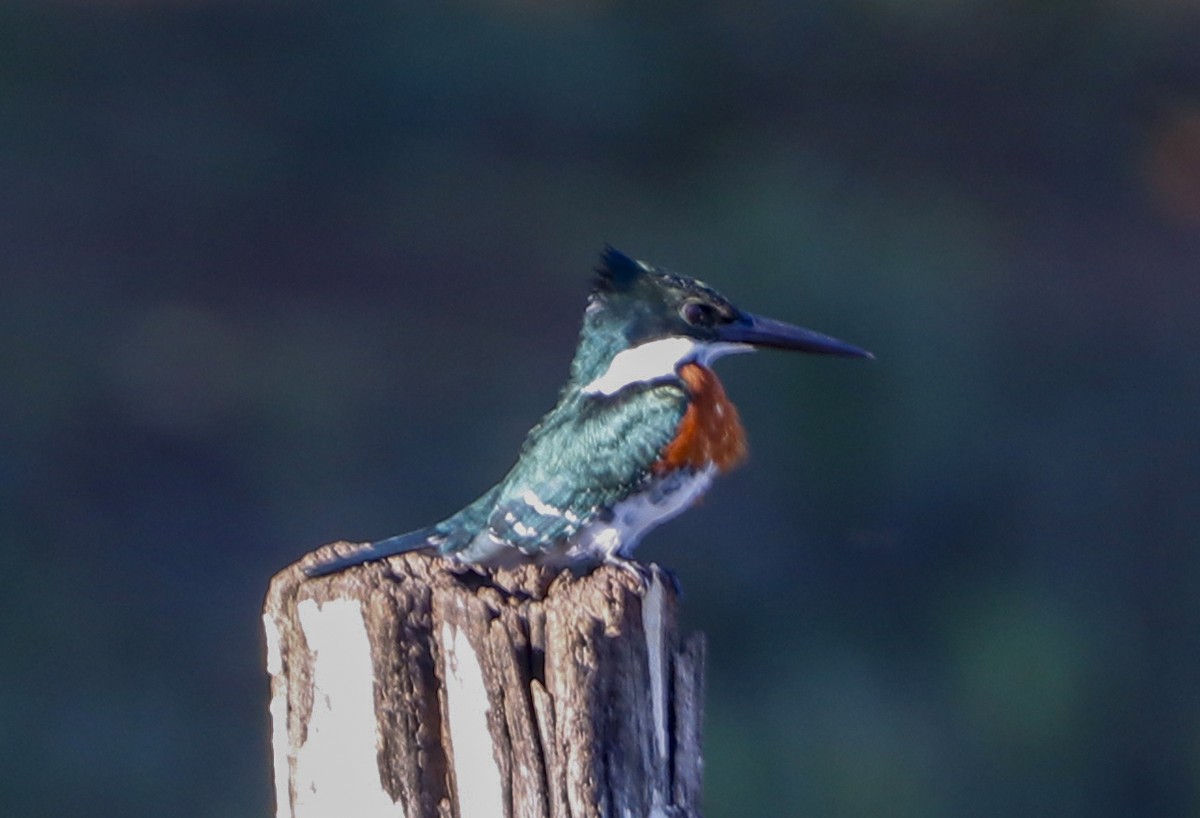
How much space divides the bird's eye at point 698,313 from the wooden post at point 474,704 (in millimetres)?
709

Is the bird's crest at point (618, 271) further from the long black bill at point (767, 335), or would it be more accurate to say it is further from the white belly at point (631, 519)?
the white belly at point (631, 519)

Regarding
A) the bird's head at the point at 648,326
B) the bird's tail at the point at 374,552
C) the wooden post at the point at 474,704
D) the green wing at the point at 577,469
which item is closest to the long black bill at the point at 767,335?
the bird's head at the point at 648,326

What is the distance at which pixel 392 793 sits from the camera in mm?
1629

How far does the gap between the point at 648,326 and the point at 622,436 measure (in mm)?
191

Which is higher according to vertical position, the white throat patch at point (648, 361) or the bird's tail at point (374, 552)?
the white throat patch at point (648, 361)

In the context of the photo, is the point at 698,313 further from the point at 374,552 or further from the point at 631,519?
the point at 374,552

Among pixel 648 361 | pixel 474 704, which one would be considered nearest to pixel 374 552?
pixel 474 704

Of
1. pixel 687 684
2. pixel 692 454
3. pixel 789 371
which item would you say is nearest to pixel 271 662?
pixel 687 684

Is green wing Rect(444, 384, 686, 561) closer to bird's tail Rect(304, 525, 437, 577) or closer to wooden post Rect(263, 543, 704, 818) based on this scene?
bird's tail Rect(304, 525, 437, 577)

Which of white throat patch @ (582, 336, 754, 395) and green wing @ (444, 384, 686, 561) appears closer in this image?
green wing @ (444, 384, 686, 561)

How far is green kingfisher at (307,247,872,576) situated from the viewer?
214cm

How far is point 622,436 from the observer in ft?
7.32

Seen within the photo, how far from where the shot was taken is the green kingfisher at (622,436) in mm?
2143

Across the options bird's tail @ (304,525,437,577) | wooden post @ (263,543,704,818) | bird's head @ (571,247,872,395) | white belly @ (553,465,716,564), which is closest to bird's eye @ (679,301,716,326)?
bird's head @ (571,247,872,395)
